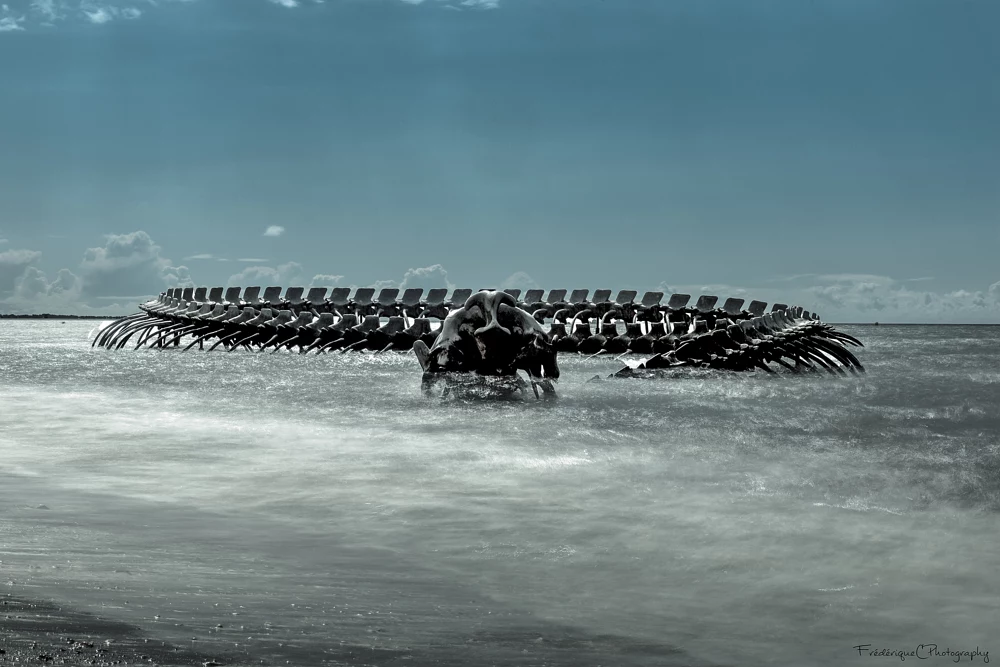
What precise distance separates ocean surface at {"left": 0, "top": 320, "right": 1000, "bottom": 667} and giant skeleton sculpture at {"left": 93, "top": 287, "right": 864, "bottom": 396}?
157 centimetres

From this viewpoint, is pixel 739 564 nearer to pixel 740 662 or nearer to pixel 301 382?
pixel 740 662

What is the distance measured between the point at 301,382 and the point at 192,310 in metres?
12.9

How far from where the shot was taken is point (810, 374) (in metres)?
14.2

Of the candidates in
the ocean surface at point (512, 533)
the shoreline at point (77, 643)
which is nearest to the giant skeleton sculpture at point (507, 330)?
the ocean surface at point (512, 533)

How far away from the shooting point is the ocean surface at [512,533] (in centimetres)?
254

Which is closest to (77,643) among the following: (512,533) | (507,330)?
(512,533)

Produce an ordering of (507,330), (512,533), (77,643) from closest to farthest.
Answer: (77,643) → (512,533) → (507,330)

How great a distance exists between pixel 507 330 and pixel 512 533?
590 centimetres

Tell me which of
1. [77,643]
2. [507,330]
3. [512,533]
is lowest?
[77,643]

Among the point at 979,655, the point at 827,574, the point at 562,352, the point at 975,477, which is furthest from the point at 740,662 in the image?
the point at 562,352

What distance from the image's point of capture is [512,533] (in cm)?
371

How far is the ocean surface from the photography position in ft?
8.32

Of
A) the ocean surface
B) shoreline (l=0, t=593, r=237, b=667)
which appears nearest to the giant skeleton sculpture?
the ocean surface

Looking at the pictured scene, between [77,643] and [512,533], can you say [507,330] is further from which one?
[77,643]
